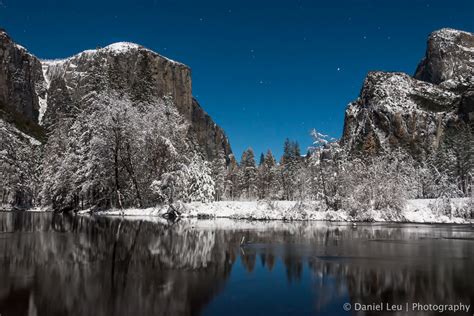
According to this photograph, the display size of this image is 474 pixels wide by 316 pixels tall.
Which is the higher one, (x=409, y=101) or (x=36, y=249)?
(x=409, y=101)

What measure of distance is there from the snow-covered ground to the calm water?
2580 cm

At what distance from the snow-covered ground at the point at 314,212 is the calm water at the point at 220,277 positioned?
2580cm

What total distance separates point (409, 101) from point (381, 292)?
203 meters

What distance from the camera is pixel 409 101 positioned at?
642ft

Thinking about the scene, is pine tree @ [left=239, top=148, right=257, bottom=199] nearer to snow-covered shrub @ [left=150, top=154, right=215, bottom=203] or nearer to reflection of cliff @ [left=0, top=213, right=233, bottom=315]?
snow-covered shrub @ [left=150, top=154, right=215, bottom=203]

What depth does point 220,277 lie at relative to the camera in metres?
13.6

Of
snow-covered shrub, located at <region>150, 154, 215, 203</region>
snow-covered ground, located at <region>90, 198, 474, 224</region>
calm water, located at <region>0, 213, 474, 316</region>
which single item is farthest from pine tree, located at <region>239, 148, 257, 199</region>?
calm water, located at <region>0, 213, 474, 316</region>

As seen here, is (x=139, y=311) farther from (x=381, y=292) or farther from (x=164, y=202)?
(x=164, y=202)

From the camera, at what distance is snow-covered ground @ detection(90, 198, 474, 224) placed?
46.8 m

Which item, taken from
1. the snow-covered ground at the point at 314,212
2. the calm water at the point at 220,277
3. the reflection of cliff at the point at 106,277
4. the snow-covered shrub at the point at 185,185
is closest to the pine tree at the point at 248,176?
the snow-covered shrub at the point at 185,185

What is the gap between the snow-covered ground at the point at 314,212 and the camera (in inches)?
1844

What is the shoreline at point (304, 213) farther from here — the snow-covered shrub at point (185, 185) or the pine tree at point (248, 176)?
the pine tree at point (248, 176)

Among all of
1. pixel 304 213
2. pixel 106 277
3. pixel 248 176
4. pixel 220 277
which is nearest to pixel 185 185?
pixel 304 213

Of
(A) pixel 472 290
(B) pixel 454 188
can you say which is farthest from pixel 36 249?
(B) pixel 454 188
